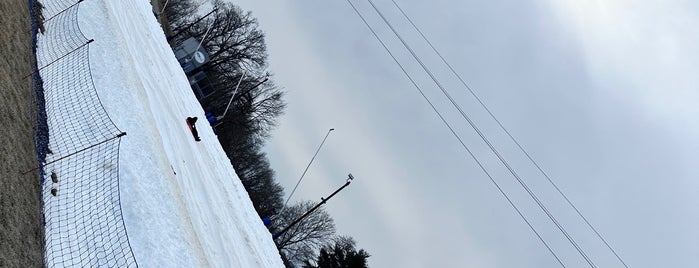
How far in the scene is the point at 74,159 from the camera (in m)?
13.6

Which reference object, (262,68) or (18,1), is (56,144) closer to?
(18,1)

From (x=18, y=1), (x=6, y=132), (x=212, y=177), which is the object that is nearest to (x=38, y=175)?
(x=6, y=132)

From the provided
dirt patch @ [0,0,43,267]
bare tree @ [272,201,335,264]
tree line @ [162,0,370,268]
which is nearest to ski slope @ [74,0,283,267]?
dirt patch @ [0,0,43,267]

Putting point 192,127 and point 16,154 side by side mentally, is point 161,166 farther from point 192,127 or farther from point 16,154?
point 192,127

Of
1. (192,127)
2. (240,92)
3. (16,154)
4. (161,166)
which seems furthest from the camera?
(240,92)

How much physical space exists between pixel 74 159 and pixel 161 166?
9.17 ft

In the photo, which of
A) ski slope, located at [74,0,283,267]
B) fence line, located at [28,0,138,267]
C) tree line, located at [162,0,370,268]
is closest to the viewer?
fence line, located at [28,0,138,267]

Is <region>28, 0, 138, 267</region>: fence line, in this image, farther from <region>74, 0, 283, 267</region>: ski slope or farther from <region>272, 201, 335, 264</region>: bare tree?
<region>272, 201, 335, 264</region>: bare tree

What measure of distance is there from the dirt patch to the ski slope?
6.36 feet

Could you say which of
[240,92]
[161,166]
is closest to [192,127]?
[161,166]

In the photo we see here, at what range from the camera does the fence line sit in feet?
37.4

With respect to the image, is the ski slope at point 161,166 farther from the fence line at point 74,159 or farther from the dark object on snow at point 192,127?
the fence line at point 74,159

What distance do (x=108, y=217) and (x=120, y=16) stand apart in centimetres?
1349

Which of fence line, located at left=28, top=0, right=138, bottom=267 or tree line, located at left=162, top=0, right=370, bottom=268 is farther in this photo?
tree line, located at left=162, top=0, right=370, bottom=268
